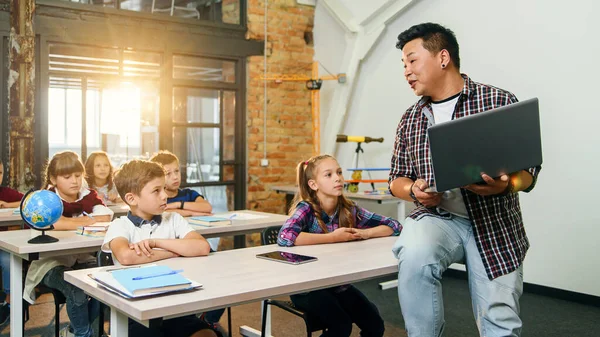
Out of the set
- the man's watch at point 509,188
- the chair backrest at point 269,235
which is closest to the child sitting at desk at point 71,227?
the chair backrest at point 269,235

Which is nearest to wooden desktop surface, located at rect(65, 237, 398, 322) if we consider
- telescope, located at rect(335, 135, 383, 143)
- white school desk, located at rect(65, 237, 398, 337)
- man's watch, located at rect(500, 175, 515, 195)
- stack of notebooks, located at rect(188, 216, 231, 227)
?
white school desk, located at rect(65, 237, 398, 337)

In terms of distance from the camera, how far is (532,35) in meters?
4.80

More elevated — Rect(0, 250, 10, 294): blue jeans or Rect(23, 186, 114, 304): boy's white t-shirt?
Rect(23, 186, 114, 304): boy's white t-shirt

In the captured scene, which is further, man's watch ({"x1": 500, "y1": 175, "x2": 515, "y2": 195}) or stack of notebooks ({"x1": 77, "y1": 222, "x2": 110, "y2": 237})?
stack of notebooks ({"x1": 77, "y1": 222, "x2": 110, "y2": 237})

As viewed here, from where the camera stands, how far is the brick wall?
6.30m

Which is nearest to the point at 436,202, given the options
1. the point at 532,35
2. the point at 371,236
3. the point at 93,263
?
the point at 371,236

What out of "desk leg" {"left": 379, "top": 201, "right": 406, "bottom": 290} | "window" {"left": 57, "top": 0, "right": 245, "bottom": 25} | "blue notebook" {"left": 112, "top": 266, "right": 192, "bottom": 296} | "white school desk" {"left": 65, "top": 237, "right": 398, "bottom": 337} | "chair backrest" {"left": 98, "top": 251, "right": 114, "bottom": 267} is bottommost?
"desk leg" {"left": 379, "top": 201, "right": 406, "bottom": 290}

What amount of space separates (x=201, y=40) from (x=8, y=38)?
5.87 feet

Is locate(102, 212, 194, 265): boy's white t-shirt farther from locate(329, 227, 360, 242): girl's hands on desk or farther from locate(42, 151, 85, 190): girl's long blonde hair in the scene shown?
locate(42, 151, 85, 190): girl's long blonde hair

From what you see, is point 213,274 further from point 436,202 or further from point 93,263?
point 93,263

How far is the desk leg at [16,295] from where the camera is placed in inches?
113

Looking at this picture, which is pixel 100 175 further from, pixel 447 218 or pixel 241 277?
pixel 447 218

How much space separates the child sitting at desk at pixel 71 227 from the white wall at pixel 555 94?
3370mm

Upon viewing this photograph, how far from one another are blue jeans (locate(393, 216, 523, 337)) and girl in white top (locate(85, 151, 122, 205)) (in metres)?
3.43
